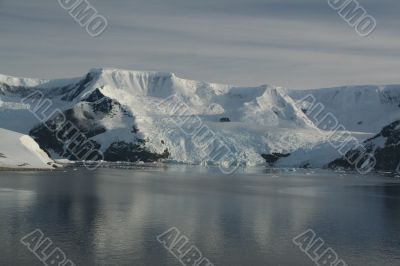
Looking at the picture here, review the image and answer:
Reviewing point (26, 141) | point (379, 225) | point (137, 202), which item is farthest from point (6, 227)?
point (26, 141)

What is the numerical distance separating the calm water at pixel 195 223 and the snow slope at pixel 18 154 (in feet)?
179

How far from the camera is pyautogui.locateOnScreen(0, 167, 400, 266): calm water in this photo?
53.6 meters

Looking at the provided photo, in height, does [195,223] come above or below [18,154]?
below

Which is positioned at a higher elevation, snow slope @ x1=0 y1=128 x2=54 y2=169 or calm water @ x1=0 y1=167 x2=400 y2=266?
snow slope @ x1=0 y1=128 x2=54 y2=169

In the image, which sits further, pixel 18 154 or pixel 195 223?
pixel 18 154

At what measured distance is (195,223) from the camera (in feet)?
237

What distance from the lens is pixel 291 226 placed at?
238ft

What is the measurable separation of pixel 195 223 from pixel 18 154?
115 metres

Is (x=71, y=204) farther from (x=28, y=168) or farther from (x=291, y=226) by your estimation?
(x=28, y=168)

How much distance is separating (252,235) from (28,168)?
Result: 12193cm

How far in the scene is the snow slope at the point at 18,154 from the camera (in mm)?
169500

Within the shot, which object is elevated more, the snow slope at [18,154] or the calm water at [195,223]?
the snow slope at [18,154]

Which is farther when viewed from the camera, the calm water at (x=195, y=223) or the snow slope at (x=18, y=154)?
the snow slope at (x=18, y=154)

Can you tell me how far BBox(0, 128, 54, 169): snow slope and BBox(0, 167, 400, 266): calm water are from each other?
54549mm
